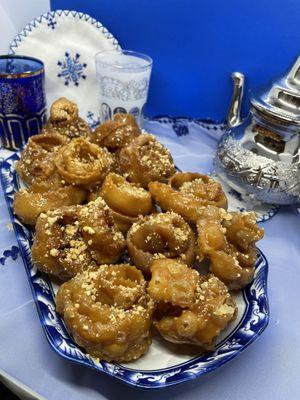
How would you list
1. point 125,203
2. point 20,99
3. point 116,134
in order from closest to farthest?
point 125,203
point 116,134
point 20,99

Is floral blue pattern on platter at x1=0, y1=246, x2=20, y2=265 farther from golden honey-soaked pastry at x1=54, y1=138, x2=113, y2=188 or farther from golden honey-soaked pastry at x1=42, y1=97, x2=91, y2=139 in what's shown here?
golden honey-soaked pastry at x1=42, y1=97, x2=91, y2=139

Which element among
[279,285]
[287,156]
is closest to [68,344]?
[279,285]

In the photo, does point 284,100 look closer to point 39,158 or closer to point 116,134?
point 116,134

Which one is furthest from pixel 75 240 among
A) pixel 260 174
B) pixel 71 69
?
pixel 71 69

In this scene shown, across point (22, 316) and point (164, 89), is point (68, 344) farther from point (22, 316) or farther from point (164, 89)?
point (164, 89)

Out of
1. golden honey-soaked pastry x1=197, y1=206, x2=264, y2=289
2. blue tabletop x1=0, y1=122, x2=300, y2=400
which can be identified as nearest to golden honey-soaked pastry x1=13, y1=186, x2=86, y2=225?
blue tabletop x1=0, y1=122, x2=300, y2=400

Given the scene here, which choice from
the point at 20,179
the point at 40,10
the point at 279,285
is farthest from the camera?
the point at 40,10

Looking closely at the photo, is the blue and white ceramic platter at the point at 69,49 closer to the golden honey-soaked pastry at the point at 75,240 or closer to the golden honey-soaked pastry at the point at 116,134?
the golden honey-soaked pastry at the point at 116,134
